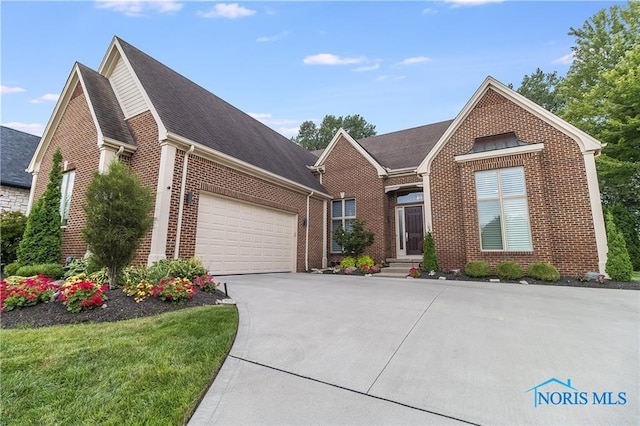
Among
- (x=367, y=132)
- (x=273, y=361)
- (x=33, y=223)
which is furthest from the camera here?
(x=367, y=132)

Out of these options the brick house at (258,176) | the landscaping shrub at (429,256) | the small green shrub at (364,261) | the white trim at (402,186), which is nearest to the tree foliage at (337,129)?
the white trim at (402,186)

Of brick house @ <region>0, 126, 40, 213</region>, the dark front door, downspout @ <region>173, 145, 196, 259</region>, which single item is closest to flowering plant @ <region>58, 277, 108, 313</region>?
downspout @ <region>173, 145, 196, 259</region>

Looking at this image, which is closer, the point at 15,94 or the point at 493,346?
the point at 493,346

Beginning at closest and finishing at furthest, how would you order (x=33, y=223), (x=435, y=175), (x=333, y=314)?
(x=333, y=314) < (x=33, y=223) < (x=435, y=175)

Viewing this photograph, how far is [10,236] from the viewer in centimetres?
915

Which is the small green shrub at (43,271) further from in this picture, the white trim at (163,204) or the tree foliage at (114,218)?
the tree foliage at (114,218)

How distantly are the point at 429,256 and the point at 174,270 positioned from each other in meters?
7.57

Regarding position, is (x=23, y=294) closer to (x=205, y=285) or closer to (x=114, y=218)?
(x=114, y=218)

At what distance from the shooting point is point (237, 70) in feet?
39.4

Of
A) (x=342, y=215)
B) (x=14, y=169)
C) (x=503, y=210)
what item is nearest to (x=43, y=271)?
(x=14, y=169)

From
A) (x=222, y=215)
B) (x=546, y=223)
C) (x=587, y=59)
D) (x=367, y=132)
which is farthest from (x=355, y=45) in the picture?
(x=367, y=132)

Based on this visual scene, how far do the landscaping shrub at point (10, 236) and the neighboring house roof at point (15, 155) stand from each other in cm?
303

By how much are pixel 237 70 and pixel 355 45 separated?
16.9ft

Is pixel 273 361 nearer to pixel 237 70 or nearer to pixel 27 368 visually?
A: pixel 27 368
